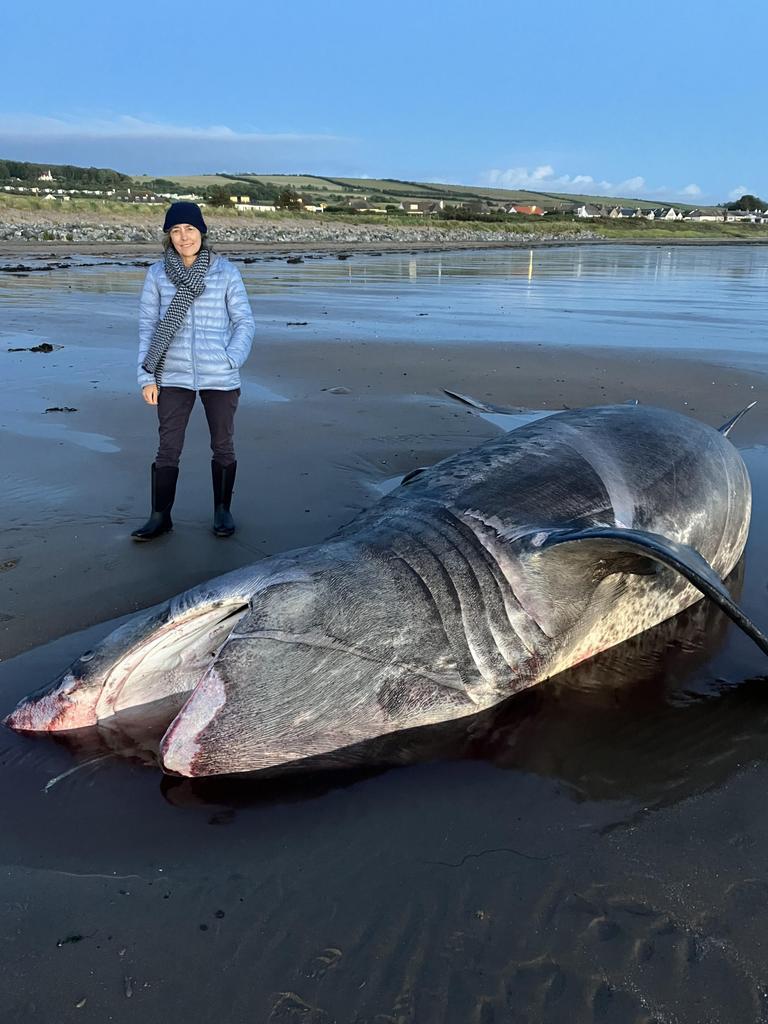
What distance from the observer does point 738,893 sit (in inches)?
92.2

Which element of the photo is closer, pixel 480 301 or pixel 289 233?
pixel 480 301

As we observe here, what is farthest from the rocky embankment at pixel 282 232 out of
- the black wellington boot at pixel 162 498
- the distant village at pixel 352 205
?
Answer: the black wellington boot at pixel 162 498

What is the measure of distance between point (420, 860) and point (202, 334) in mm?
3914

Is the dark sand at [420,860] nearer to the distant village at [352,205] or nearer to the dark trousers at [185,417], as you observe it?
the dark trousers at [185,417]

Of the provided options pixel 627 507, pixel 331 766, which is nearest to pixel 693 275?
pixel 627 507

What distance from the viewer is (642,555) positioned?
11.4ft

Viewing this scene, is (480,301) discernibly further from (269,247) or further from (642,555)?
(269,247)

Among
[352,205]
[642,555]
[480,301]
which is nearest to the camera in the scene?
[642,555]

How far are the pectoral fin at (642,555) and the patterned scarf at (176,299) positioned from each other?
307 cm

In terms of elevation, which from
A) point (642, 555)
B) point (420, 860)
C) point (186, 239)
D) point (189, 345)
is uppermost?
Result: point (186, 239)

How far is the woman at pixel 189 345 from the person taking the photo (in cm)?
519

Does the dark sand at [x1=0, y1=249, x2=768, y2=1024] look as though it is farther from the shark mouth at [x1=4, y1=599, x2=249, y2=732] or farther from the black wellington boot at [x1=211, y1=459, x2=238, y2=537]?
the black wellington boot at [x1=211, y1=459, x2=238, y2=537]

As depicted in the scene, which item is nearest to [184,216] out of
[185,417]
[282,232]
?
[185,417]

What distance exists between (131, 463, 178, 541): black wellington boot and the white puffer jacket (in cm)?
63
